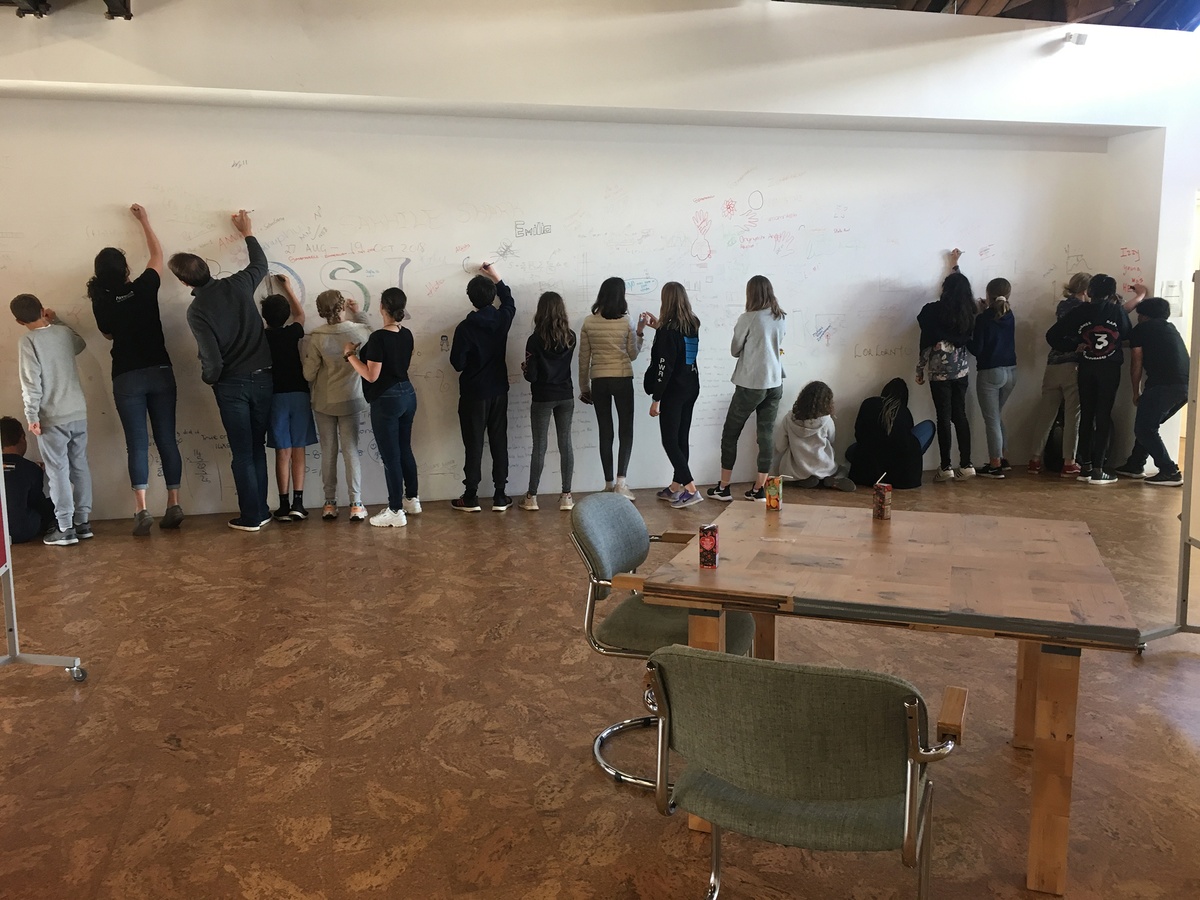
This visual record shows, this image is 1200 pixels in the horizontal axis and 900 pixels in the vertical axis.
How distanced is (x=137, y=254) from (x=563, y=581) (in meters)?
3.66

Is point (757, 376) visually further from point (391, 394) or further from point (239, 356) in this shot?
point (239, 356)

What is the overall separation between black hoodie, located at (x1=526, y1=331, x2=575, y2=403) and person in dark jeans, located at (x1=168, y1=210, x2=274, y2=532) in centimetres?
169

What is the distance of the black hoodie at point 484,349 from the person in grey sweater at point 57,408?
230 centimetres

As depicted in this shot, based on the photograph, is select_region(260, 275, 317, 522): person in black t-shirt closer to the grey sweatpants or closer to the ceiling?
the grey sweatpants

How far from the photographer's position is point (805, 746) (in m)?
1.59

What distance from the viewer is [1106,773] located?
2.61 m

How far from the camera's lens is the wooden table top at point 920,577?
6.44ft

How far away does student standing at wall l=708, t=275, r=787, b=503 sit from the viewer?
238 inches

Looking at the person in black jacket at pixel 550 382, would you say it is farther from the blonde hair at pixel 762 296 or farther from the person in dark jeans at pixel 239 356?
the person in dark jeans at pixel 239 356

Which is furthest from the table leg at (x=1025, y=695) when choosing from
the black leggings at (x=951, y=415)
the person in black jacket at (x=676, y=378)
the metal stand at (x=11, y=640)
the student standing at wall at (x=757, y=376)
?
the black leggings at (x=951, y=415)

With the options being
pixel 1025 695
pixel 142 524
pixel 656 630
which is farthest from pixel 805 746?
pixel 142 524

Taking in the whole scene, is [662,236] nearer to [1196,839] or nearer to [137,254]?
[137,254]

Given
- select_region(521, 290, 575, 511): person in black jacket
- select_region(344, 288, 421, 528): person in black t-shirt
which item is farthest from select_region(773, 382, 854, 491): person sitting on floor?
select_region(344, 288, 421, 528): person in black t-shirt

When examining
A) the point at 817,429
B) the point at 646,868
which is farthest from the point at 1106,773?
the point at 817,429
